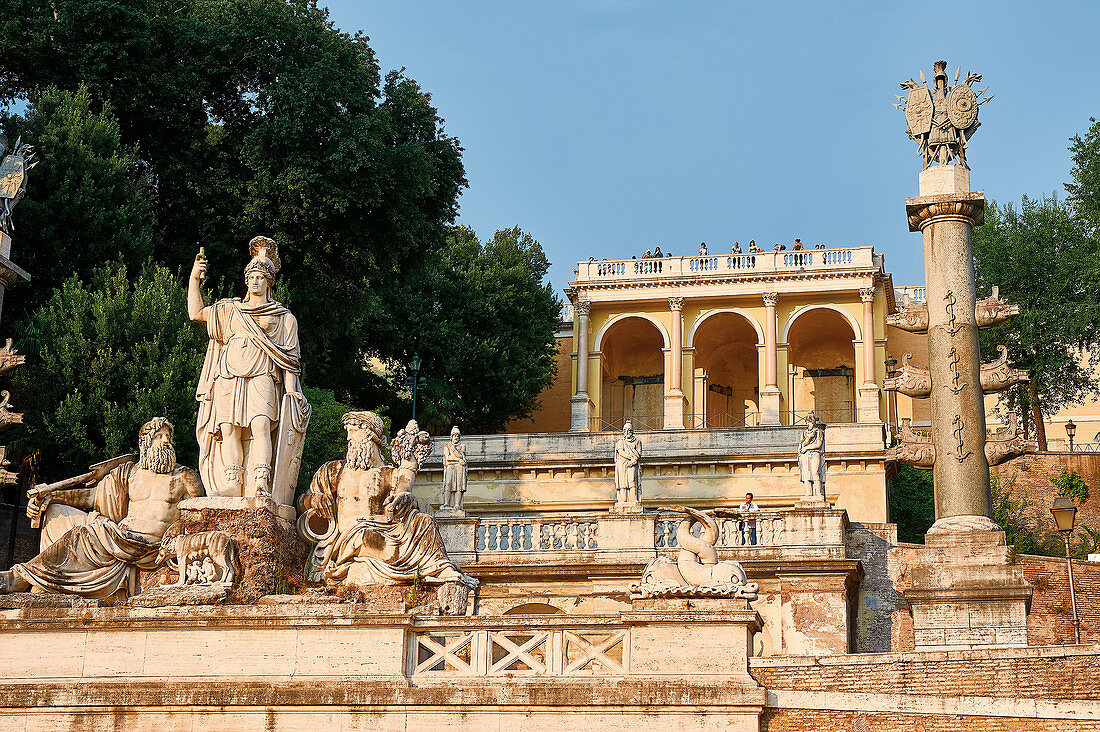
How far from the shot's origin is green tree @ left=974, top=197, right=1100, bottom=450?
40.4 metres

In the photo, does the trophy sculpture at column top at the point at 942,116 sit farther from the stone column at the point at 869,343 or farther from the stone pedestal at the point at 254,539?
the stone column at the point at 869,343

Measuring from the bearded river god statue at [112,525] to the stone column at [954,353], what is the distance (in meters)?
10.7

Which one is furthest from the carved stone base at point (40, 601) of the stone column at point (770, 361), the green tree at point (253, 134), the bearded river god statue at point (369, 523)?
the stone column at point (770, 361)

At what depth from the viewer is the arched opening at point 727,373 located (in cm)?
5316

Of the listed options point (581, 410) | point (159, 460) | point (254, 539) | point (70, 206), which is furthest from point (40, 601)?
point (581, 410)

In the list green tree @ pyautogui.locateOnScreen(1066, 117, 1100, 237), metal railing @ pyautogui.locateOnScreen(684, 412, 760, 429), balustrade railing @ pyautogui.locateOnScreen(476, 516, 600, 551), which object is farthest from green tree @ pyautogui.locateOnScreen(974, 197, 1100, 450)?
balustrade railing @ pyautogui.locateOnScreen(476, 516, 600, 551)

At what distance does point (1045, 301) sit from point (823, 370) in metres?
13.7

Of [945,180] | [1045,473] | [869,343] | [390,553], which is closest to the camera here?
[390,553]

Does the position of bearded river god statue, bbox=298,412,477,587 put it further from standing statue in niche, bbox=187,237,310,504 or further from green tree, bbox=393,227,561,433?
green tree, bbox=393,227,561,433

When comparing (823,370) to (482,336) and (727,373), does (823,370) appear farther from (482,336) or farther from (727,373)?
(482,336)

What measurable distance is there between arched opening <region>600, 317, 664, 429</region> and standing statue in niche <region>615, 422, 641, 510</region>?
28381mm

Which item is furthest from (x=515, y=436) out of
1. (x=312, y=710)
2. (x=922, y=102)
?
(x=312, y=710)

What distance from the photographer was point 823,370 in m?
54.5

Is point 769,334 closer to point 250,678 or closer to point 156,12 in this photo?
point 156,12
